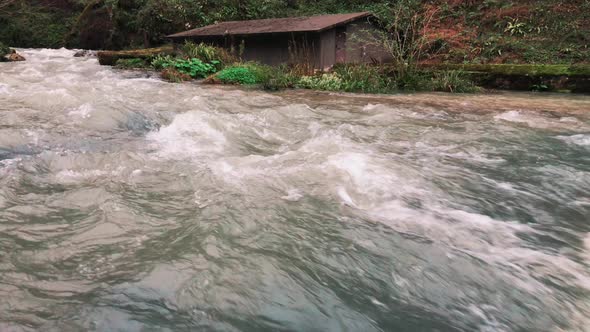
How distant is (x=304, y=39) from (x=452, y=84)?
18.3 feet

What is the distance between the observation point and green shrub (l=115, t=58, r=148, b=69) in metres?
17.1

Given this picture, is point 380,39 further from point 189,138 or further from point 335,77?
point 189,138

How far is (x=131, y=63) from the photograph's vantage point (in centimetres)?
1723

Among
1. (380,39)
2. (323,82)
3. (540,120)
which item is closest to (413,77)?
(323,82)

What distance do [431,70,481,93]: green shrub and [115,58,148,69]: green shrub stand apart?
11861 mm

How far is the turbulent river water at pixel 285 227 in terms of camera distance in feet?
7.57

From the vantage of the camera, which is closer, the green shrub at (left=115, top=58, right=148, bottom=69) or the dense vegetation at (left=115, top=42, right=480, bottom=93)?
the dense vegetation at (left=115, top=42, right=480, bottom=93)

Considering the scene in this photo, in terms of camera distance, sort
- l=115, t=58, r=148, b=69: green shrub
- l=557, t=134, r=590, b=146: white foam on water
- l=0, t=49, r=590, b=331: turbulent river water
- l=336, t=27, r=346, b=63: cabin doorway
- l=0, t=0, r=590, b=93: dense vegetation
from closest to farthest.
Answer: l=0, t=49, r=590, b=331: turbulent river water → l=557, t=134, r=590, b=146: white foam on water → l=0, t=0, r=590, b=93: dense vegetation → l=336, t=27, r=346, b=63: cabin doorway → l=115, t=58, r=148, b=69: green shrub

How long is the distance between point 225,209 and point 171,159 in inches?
68.7

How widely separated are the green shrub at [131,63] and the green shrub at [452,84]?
38.9 feet

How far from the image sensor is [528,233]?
3.35m

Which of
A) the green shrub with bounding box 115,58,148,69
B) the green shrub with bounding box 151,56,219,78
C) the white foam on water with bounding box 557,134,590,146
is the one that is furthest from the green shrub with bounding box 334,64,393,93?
the green shrub with bounding box 115,58,148,69

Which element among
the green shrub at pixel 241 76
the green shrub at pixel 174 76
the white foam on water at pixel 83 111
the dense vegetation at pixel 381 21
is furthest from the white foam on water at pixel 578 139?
the green shrub at pixel 174 76

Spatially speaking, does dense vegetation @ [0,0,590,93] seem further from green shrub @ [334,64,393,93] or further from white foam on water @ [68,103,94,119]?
white foam on water @ [68,103,94,119]
